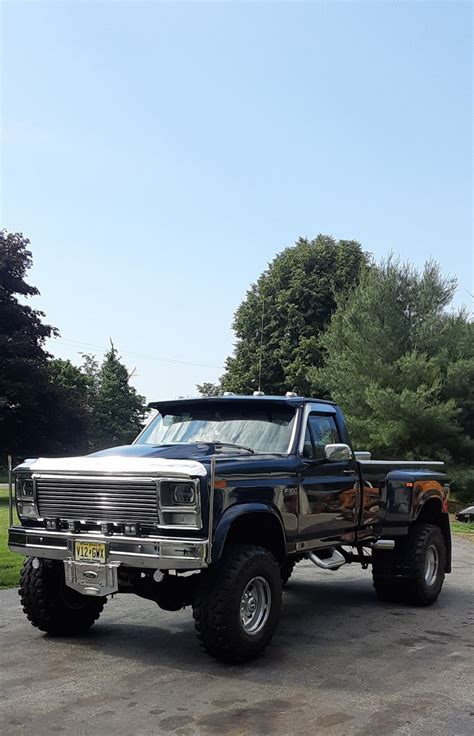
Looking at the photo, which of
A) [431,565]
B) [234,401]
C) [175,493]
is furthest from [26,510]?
[431,565]

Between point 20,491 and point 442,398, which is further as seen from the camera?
point 442,398

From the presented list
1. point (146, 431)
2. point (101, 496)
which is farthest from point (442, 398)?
point (101, 496)

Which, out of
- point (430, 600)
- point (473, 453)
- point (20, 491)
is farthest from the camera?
point (473, 453)

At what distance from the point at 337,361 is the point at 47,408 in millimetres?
13544

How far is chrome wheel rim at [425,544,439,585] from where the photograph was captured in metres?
9.34

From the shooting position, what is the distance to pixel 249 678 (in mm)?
5945

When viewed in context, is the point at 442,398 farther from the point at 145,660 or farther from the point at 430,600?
the point at 145,660

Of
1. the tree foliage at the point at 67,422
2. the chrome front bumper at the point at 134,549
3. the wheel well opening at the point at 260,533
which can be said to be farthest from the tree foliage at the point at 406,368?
the chrome front bumper at the point at 134,549

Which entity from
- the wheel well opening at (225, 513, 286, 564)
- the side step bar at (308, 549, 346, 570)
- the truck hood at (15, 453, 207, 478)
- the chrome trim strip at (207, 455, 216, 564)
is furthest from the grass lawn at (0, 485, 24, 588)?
the chrome trim strip at (207, 455, 216, 564)

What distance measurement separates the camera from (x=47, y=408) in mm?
36312

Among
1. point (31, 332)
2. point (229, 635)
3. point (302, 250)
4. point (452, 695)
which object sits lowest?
point (452, 695)

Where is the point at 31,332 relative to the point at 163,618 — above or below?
above

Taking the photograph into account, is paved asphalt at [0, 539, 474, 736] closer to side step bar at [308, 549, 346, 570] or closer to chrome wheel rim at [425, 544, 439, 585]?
side step bar at [308, 549, 346, 570]

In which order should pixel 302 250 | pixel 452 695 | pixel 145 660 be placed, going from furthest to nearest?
pixel 302 250 → pixel 145 660 → pixel 452 695
